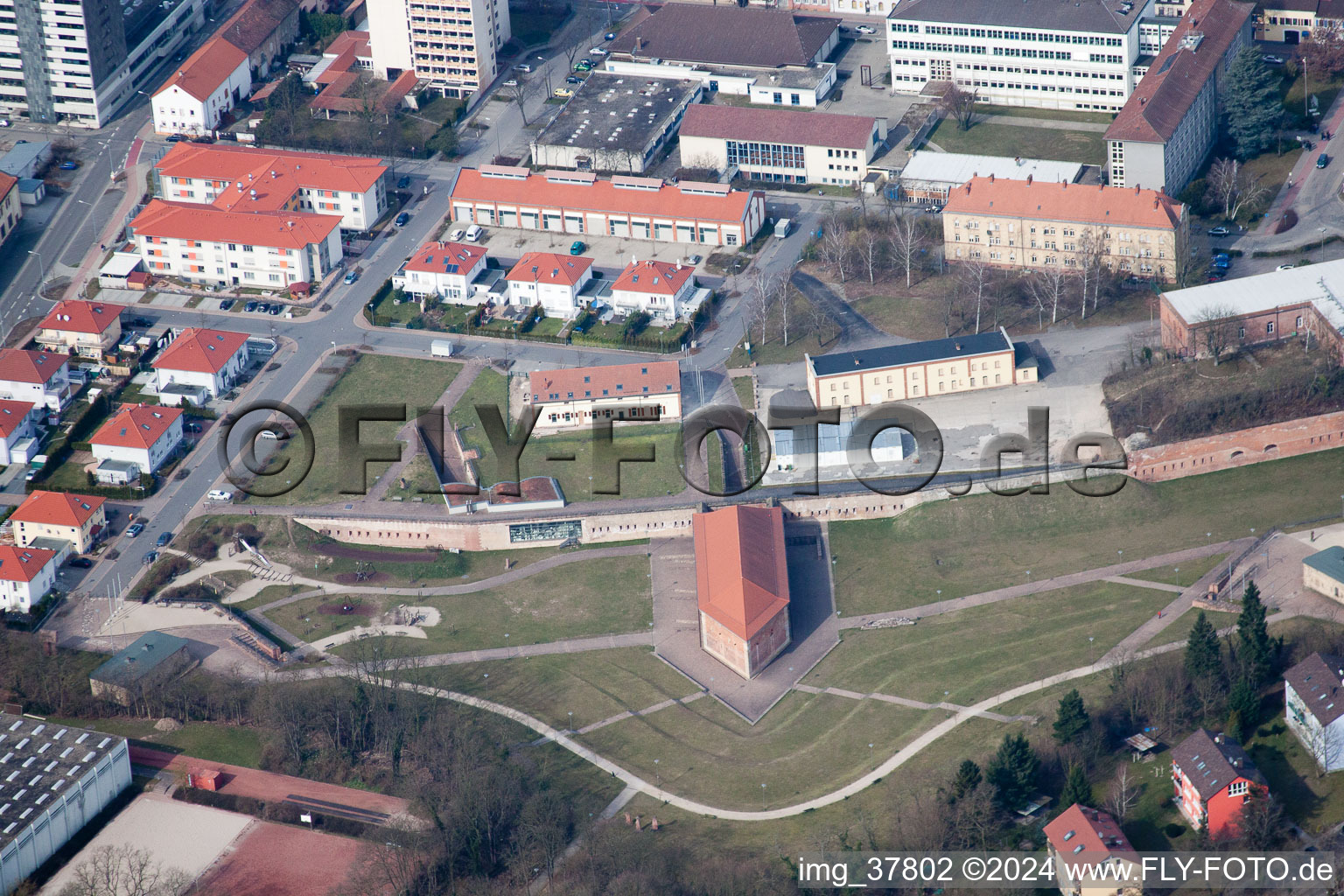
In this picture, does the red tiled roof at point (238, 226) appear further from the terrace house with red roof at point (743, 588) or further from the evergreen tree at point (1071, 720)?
the evergreen tree at point (1071, 720)

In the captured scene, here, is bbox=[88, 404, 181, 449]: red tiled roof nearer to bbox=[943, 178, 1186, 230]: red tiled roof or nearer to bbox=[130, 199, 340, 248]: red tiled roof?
bbox=[130, 199, 340, 248]: red tiled roof

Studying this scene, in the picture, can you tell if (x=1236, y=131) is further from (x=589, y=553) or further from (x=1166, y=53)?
(x=589, y=553)

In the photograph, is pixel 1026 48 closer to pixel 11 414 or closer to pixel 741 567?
pixel 741 567

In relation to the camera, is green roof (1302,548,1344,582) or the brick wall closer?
green roof (1302,548,1344,582)

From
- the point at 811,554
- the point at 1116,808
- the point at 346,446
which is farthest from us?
the point at 346,446

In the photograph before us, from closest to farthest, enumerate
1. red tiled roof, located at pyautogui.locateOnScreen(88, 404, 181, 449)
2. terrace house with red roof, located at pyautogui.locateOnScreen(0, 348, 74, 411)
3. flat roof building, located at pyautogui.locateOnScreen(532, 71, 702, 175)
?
red tiled roof, located at pyautogui.locateOnScreen(88, 404, 181, 449)
terrace house with red roof, located at pyautogui.locateOnScreen(0, 348, 74, 411)
flat roof building, located at pyautogui.locateOnScreen(532, 71, 702, 175)

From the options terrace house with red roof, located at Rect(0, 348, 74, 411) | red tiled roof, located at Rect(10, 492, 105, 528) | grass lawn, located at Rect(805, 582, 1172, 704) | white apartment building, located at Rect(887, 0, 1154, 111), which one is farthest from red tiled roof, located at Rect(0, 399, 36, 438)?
white apartment building, located at Rect(887, 0, 1154, 111)

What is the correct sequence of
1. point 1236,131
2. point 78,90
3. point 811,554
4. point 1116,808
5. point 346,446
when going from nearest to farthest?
1. point 1116,808
2. point 811,554
3. point 346,446
4. point 1236,131
5. point 78,90

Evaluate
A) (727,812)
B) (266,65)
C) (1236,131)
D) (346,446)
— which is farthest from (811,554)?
(266,65)
